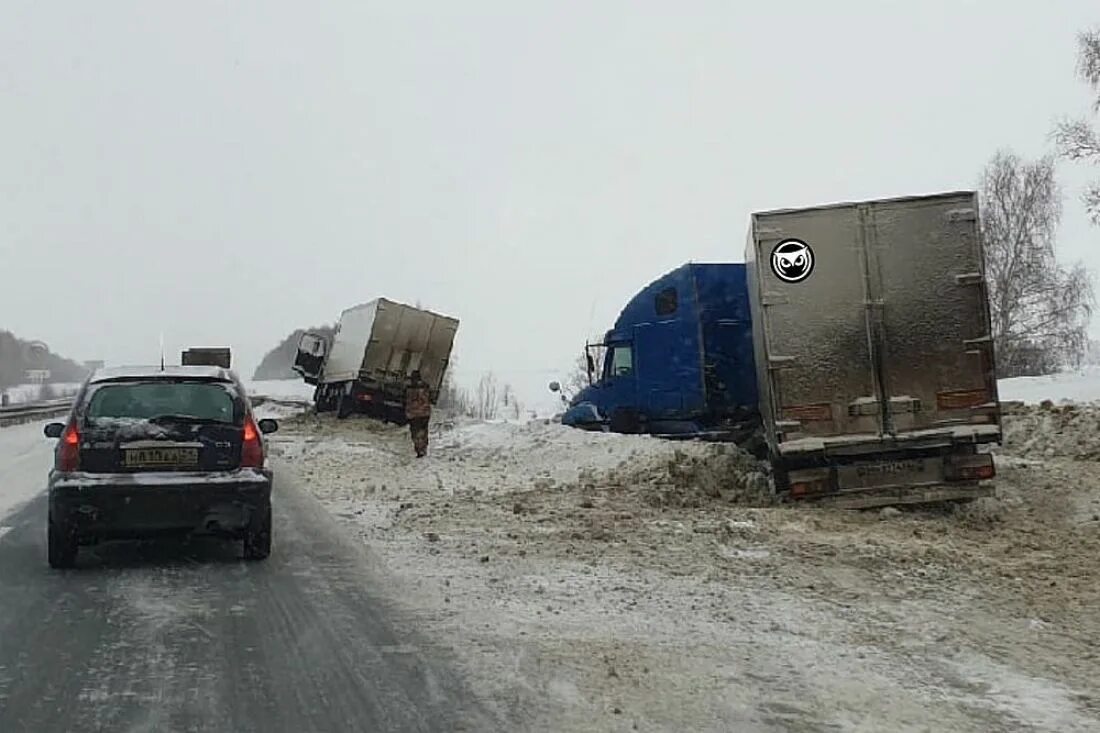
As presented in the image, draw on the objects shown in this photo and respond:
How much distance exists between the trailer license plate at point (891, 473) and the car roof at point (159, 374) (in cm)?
639

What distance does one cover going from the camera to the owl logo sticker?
11.6 m

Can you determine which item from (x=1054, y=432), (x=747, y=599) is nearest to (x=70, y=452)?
(x=747, y=599)

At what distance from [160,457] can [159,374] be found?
0.78 m

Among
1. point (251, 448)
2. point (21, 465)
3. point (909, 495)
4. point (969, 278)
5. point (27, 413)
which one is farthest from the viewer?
point (27, 413)

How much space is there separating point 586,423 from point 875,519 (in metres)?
10.5

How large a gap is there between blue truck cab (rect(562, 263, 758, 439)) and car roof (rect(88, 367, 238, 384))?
966 centimetres

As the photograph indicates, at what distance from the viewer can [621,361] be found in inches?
786

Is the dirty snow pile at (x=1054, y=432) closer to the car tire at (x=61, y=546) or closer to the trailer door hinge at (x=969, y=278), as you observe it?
the trailer door hinge at (x=969, y=278)

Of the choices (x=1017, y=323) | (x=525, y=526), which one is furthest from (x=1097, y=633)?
(x=1017, y=323)

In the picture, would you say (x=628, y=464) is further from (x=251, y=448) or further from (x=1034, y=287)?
(x=1034, y=287)

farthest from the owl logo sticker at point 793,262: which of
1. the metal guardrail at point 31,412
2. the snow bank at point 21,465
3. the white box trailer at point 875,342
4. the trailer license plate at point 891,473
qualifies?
the metal guardrail at point 31,412

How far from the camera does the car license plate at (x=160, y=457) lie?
870 cm

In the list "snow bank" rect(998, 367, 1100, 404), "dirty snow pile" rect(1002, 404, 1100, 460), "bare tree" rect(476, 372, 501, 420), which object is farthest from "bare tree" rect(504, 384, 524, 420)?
"dirty snow pile" rect(1002, 404, 1100, 460)

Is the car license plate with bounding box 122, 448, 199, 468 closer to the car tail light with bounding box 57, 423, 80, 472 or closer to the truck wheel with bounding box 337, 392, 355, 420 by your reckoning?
the car tail light with bounding box 57, 423, 80, 472
